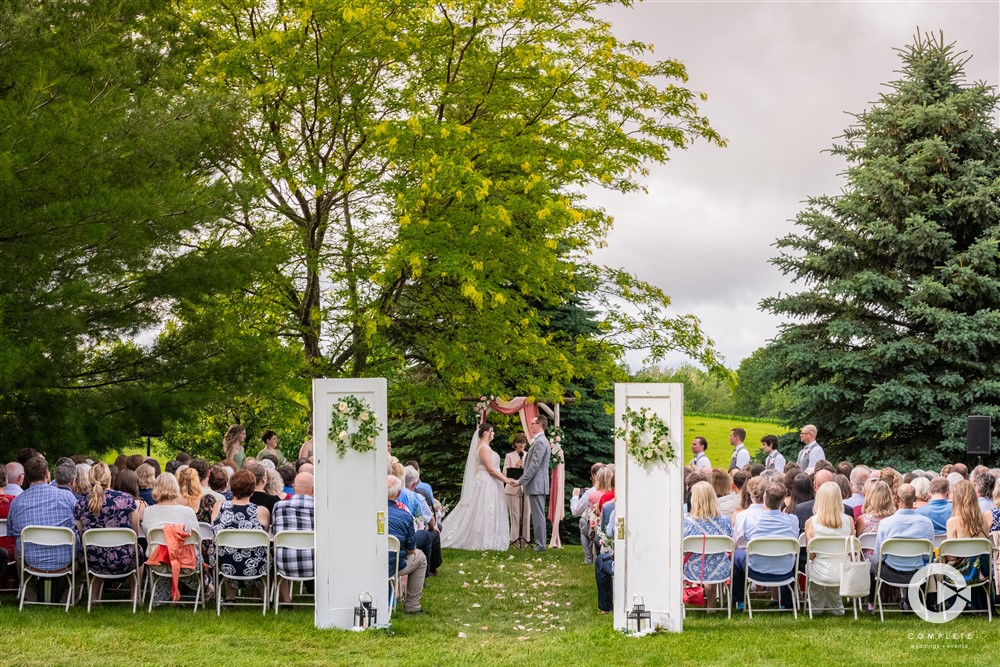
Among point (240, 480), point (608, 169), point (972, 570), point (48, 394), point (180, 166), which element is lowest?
point (972, 570)

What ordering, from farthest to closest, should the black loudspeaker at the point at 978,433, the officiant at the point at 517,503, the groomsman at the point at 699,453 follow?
1. the black loudspeaker at the point at 978,433
2. the officiant at the point at 517,503
3. the groomsman at the point at 699,453

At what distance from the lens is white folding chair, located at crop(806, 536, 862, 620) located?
385 inches

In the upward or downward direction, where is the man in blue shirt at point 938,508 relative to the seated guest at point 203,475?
downward

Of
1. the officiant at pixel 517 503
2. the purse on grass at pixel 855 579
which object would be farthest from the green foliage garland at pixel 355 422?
the officiant at pixel 517 503

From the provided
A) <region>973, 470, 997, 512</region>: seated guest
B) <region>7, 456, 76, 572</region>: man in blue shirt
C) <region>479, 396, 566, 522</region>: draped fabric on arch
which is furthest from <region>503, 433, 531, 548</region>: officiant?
<region>7, 456, 76, 572</region>: man in blue shirt

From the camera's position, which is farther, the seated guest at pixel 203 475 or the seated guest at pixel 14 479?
the seated guest at pixel 203 475

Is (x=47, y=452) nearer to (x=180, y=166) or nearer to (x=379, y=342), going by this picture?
(x=180, y=166)

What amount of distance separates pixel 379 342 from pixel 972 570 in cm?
1075

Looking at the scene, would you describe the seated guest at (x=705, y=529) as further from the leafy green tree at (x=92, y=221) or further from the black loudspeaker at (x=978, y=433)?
the black loudspeaker at (x=978, y=433)

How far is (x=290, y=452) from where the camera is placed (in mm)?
26078

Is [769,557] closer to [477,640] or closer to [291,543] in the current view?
[477,640]

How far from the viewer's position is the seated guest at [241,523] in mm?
9844

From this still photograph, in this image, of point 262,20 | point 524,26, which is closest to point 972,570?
point 524,26

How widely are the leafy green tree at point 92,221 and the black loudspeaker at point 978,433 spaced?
11.6 meters
